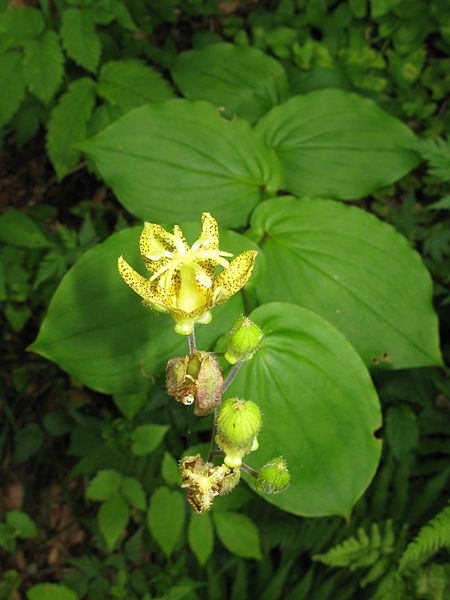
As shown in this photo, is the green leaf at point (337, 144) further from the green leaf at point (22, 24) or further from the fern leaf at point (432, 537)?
the fern leaf at point (432, 537)

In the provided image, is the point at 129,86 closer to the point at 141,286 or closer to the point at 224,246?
the point at 224,246

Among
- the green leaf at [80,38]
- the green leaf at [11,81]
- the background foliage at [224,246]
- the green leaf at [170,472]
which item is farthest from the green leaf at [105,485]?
the green leaf at [80,38]

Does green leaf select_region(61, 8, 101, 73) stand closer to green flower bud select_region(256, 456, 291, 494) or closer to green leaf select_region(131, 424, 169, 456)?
green leaf select_region(131, 424, 169, 456)

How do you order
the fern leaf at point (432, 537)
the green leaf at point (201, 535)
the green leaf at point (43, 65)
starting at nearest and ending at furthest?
the fern leaf at point (432, 537) → the green leaf at point (201, 535) → the green leaf at point (43, 65)

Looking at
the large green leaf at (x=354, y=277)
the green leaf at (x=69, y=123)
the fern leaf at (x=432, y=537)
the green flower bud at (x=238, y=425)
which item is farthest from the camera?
the green leaf at (x=69, y=123)

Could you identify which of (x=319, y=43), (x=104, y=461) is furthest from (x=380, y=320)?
(x=319, y=43)

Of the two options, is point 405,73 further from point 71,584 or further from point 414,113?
point 71,584
